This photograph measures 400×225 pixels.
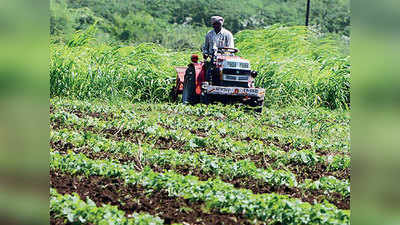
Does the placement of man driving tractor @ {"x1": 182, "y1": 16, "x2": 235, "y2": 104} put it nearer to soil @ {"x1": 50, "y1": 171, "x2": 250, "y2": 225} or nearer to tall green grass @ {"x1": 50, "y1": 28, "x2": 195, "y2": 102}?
tall green grass @ {"x1": 50, "y1": 28, "x2": 195, "y2": 102}

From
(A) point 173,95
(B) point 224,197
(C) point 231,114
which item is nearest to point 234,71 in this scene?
(C) point 231,114

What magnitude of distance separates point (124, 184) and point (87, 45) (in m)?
8.94

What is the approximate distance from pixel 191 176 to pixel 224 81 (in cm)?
525

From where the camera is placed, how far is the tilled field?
3.39 m

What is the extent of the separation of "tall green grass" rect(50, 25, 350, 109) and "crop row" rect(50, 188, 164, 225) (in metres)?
7.24

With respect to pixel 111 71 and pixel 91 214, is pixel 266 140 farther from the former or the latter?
pixel 111 71

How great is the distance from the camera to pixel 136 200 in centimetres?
369

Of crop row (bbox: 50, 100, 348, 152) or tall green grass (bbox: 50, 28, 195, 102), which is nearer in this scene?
crop row (bbox: 50, 100, 348, 152)

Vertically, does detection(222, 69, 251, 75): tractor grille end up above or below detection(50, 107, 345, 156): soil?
above

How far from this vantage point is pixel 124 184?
→ 13.1 feet

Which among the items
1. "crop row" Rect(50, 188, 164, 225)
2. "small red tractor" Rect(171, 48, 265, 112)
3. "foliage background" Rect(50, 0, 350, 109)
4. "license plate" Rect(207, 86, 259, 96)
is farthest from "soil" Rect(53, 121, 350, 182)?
"foliage background" Rect(50, 0, 350, 109)
